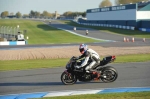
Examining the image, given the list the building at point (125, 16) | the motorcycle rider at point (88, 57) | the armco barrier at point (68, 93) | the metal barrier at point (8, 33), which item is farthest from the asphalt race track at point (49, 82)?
the building at point (125, 16)

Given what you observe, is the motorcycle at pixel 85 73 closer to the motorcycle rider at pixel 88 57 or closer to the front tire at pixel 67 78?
the front tire at pixel 67 78

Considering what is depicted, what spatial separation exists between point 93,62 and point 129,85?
167 cm

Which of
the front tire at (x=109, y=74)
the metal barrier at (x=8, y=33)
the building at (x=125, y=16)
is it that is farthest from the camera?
the building at (x=125, y=16)

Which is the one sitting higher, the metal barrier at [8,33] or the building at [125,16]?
the building at [125,16]

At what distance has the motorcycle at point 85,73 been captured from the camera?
36.2 ft

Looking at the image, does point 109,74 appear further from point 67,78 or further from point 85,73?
point 67,78

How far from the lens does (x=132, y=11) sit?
65750 mm

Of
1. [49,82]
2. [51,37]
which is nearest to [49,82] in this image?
[49,82]

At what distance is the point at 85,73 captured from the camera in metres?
11.1

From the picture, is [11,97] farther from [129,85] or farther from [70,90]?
[129,85]

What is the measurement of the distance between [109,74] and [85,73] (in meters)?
0.99

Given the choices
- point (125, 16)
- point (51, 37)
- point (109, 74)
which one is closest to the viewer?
point (109, 74)

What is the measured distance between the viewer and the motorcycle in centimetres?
1103

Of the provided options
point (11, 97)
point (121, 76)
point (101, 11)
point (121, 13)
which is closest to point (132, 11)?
point (121, 13)
